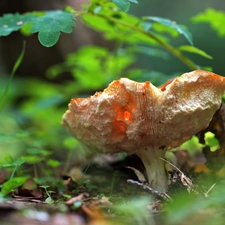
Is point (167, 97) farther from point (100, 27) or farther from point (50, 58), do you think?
point (50, 58)

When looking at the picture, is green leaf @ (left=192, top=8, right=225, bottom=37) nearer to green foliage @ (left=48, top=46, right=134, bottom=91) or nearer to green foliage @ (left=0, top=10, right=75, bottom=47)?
green foliage @ (left=48, top=46, right=134, bottom=91)

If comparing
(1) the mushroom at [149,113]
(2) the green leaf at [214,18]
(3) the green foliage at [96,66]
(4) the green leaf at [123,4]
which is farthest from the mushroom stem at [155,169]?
(3) the green foliage at [96,66]

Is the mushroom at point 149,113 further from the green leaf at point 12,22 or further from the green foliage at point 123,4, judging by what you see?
the green leaf at point 12,22

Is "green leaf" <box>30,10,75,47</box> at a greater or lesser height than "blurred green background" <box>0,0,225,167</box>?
greater

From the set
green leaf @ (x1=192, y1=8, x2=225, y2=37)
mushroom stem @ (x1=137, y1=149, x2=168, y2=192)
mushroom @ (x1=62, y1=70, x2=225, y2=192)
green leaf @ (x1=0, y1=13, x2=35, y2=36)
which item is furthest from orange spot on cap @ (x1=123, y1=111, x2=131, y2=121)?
A: green leaf @ (x1=192, y1=8, x2=225, y2=37)

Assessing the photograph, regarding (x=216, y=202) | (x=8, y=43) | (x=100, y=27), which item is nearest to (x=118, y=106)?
(x=216, y=202)

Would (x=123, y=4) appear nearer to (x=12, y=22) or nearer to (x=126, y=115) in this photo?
(x=126, y=115)

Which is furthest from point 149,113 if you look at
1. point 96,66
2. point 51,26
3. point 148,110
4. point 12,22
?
point 96,66
